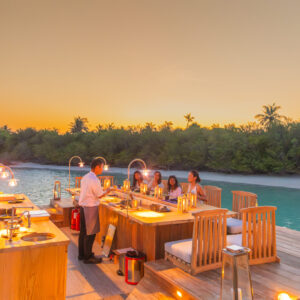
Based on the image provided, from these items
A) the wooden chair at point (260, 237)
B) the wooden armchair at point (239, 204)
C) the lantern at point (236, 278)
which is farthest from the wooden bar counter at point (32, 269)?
the wooden armchair at point (239, 204)

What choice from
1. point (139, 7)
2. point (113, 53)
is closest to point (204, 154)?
point (113, 53)

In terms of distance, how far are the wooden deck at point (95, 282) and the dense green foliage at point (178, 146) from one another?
26381 millimetres

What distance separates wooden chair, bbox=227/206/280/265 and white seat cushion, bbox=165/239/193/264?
607 millimetres

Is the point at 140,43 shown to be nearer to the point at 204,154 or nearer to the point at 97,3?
the point at 97,3

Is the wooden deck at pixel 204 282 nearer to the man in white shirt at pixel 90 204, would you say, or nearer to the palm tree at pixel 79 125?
the man in white shirt at pixel 90 204

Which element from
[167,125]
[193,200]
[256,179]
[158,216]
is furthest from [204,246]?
[167,125]

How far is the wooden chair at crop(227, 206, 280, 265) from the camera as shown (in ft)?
11.1

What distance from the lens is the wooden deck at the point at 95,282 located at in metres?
3.28

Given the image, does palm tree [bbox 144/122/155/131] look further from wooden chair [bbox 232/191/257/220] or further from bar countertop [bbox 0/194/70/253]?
bar countertop [bbox 0/194/70/253]

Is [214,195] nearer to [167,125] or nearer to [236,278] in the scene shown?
[236,278]

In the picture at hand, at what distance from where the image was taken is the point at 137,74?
74.1ft

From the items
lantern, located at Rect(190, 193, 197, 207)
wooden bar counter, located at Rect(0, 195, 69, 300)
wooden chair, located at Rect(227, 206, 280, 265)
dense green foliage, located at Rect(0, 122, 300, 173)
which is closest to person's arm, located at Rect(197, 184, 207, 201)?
lantern, located at Rect(190, 193, 197, 207)

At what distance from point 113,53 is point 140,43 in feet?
7.39

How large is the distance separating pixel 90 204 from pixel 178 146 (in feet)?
106
